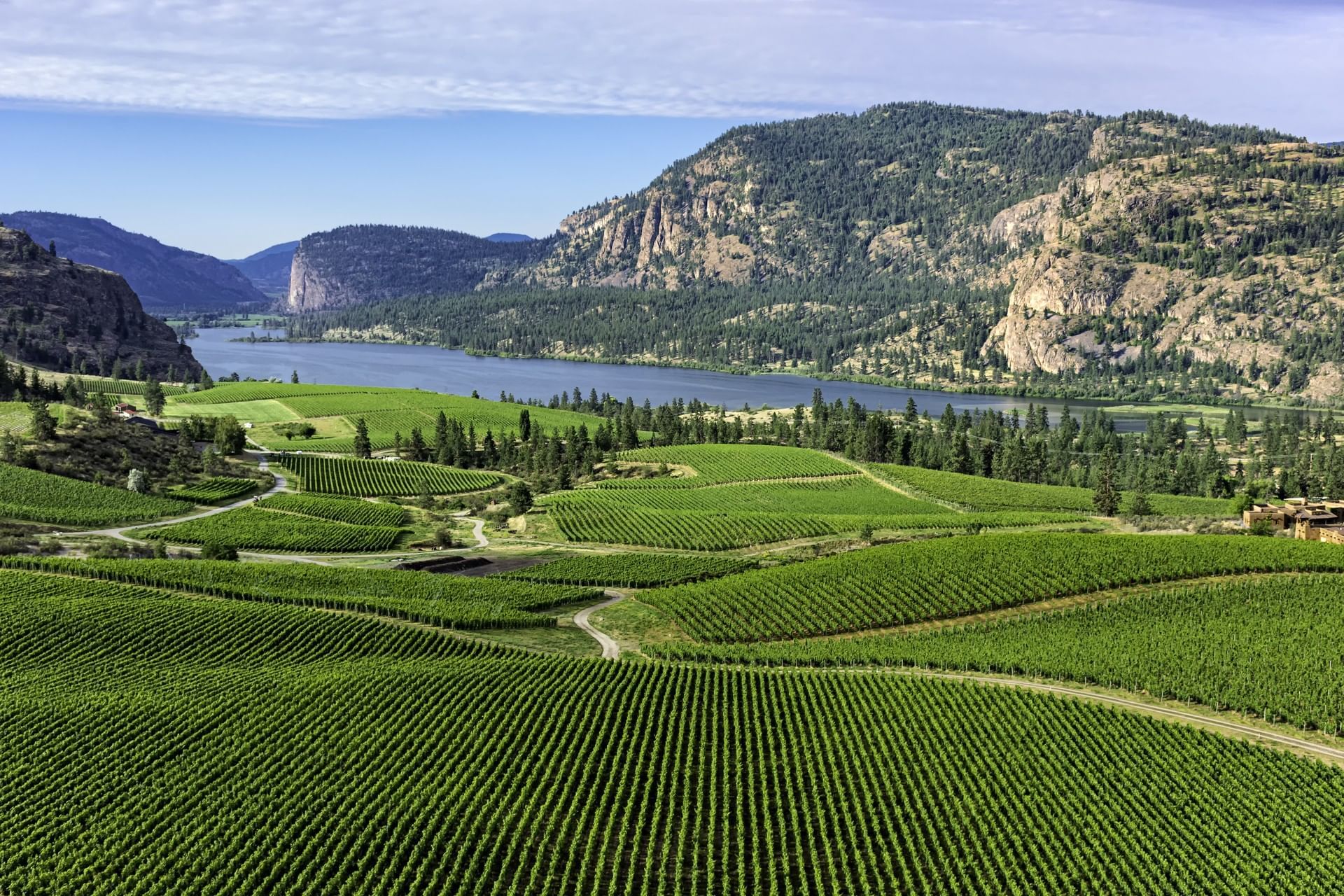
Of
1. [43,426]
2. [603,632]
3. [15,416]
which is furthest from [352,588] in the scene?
[15,416]

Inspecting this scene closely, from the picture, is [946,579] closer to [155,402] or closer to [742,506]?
[742,506]

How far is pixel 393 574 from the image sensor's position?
80.5 metres

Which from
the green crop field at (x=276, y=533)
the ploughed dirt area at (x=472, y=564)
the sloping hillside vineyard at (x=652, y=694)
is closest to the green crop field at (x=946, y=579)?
the sloping hillside vineyard at (x=652, y=694)

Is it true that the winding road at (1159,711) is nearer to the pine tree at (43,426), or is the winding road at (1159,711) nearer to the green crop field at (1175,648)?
the green crop field at (1175,648)

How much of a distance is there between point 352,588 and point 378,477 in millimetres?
54742

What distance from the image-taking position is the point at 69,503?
94312 millimetres

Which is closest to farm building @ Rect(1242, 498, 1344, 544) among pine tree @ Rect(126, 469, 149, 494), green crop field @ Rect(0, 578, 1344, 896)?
green crop field @ Rect(0, 578, 1344, 896)

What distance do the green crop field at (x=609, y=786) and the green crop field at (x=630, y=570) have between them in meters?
23.2

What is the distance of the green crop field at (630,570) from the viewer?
267ft

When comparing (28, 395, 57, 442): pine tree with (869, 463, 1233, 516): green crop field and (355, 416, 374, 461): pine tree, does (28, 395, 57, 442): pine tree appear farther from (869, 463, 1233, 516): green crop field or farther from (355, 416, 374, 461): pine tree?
(869, 463, 1233, 516): green crop field

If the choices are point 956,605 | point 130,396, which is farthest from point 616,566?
point 130,396

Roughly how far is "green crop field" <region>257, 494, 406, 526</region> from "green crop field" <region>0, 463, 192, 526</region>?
28.4 ft

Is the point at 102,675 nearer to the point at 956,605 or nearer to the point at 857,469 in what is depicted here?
the point at 956,605

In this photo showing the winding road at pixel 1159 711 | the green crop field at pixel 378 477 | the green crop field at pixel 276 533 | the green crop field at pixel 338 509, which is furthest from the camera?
the green crop field at pixel 378 477
